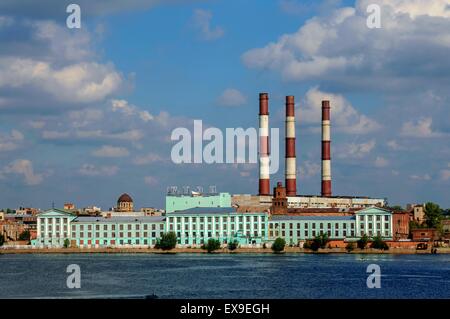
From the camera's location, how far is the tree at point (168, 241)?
7244 cm

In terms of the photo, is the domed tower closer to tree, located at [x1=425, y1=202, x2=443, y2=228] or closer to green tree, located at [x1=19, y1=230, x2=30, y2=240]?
green tree, located at [x1=19, y1=230, x2=30, y2=240]

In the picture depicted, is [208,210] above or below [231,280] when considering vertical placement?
above

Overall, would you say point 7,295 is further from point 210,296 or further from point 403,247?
point 403,247

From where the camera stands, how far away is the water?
1303 inches

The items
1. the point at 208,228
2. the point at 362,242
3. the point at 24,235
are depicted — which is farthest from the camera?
the point at 24,235

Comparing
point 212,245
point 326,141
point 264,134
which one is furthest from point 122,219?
point 326,141

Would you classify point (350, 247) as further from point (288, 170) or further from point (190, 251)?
point (190, 251)

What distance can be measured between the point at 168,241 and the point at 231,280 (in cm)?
3290

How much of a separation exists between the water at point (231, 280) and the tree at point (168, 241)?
16.3 metres

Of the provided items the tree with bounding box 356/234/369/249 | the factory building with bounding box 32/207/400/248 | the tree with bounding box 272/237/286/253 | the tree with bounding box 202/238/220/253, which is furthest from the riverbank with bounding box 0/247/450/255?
the factory building with bounding box 32/207/400/248

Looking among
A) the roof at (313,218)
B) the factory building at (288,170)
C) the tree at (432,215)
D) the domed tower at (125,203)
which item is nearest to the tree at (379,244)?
the roof at (313,218)

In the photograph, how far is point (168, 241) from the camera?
72.4 m
